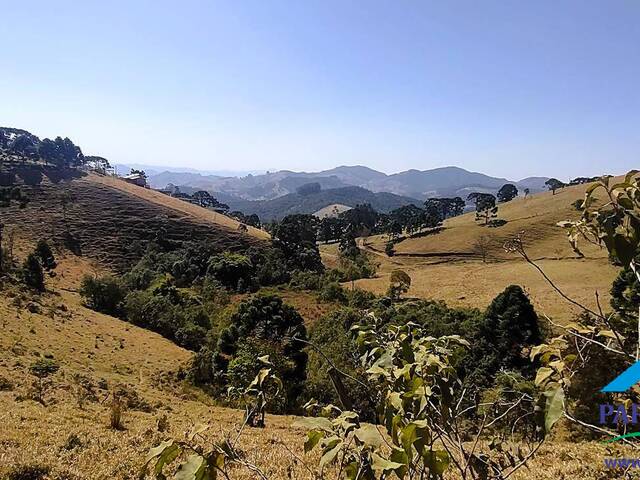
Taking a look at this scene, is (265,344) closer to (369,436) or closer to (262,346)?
(262,346)

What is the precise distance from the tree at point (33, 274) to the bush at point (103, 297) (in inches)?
146

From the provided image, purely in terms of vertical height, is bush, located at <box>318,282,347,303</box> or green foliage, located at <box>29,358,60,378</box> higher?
green foliage, located at <box>29,358,60,378</box>

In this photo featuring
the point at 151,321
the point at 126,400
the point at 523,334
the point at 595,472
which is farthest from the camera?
the point at 151,321

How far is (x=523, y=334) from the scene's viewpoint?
23.4 meters

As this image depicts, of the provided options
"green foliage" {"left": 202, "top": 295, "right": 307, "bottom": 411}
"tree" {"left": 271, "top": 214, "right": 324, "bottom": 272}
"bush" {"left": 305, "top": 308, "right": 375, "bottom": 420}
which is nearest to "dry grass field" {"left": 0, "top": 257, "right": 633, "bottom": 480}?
"green foliage" {"left": 202, "top": 295, "right": 307, "bottom": 411}

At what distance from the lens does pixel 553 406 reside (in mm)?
1176

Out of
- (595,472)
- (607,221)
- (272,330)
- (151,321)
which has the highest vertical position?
(607,221)

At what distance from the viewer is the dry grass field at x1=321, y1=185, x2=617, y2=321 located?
142 ft

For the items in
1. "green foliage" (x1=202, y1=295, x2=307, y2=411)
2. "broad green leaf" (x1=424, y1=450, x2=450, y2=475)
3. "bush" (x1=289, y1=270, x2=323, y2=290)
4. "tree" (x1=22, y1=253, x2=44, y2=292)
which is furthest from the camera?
"bush" (x1=289, y1=270, x2=323, y2=290)

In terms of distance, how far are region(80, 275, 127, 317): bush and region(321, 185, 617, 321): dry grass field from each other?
89.5ft

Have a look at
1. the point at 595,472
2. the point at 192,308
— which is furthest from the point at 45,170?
the point at 595,472

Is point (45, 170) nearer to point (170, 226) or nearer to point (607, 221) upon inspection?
point (170, 226)

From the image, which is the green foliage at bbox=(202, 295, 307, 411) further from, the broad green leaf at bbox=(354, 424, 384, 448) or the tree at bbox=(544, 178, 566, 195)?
the tree at bbox=(544, 178, 566, 195)

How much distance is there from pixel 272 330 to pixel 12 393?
573 inches
